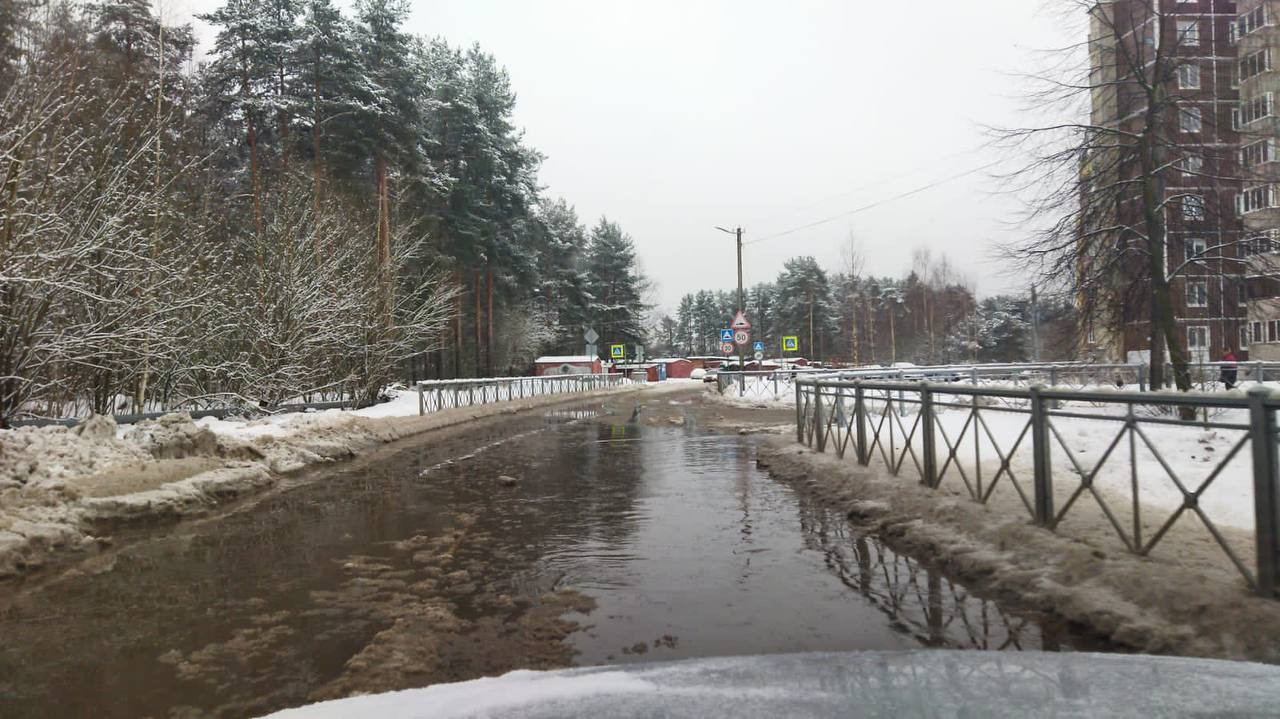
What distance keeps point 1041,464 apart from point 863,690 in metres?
3.33

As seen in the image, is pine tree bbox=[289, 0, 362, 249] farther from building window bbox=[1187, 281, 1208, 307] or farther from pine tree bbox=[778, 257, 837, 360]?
pine tree bbox=[778, 257, 837, 360]

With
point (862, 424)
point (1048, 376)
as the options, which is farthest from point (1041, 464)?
point (1048, 376)

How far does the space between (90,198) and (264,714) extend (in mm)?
12894

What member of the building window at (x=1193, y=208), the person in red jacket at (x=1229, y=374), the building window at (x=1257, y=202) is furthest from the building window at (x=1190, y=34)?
the building window at (x=1257, y=202)

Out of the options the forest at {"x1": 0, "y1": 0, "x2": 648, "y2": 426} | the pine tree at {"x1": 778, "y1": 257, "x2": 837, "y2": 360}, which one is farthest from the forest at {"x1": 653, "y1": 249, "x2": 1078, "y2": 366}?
the forest at {"x1": 0, "y1": 0, "x2": 648, "y2": 426}

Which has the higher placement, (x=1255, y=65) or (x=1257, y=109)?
(x=1255, y=65)

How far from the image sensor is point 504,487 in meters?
9.80

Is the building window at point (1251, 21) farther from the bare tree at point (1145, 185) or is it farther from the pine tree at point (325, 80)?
the pine tree at point (325, 80)

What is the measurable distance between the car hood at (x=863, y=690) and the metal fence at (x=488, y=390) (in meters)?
20.0

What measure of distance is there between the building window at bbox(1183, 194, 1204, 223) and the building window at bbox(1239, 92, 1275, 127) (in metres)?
25.7

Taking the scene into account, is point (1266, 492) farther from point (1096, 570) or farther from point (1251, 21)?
point (1251, 21)

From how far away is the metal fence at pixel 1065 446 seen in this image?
3906 millimetres

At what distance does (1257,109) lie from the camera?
37469mm

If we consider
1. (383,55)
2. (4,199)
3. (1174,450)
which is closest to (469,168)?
(383,55)
